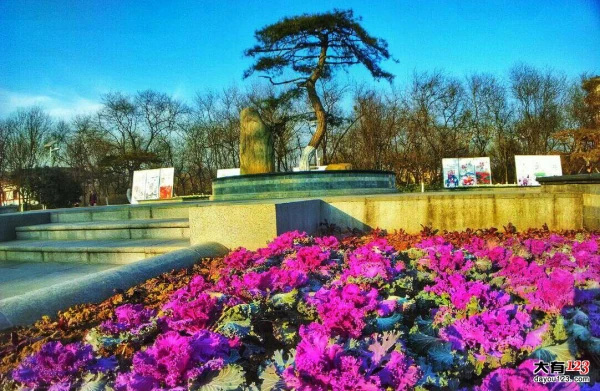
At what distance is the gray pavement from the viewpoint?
3.23m

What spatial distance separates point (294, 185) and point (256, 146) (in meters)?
3.51

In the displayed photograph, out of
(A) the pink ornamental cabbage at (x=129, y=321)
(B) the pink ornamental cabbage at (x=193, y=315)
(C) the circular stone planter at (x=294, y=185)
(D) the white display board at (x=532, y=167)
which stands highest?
(D) the white display board at (x=532, y=167)

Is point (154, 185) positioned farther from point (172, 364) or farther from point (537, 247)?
point (172, 364)

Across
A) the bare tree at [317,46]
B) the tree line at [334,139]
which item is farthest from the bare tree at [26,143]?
the bare tree at [317,46]

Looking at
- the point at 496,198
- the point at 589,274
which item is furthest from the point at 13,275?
the point at 496,198

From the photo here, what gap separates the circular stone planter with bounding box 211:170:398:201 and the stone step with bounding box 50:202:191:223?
2.08m

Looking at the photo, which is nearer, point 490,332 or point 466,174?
point 490,332

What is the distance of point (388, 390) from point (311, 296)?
2.27ft

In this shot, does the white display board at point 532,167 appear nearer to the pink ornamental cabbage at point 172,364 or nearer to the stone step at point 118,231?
the stone step at point 118,231

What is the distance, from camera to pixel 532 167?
15.4 metres

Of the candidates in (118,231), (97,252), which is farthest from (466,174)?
(97,252)

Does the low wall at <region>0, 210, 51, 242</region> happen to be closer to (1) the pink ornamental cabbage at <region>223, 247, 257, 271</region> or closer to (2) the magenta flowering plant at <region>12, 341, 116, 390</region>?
(1) the pink ornamental cabbage at <region>223, 247, 257, 271</region>

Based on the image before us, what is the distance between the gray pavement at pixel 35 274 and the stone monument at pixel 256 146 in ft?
23.6

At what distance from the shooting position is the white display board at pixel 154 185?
18.6m
